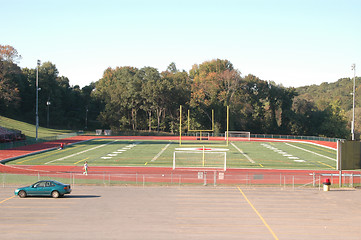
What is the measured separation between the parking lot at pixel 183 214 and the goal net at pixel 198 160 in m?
14.2

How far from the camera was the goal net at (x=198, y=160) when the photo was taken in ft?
154

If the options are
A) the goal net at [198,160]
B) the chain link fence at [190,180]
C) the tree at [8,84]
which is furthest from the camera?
the tree at [8,84]

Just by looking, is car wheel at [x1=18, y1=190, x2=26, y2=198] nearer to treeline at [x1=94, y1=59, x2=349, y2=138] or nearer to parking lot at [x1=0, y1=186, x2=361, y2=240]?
parking lot at [x1=0, y1=186, x2=361, y2=240]

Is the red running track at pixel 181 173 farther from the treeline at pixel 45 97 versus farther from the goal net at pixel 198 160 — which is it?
the treeline at pixel 45 97

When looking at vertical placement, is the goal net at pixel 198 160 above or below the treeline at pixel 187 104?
below

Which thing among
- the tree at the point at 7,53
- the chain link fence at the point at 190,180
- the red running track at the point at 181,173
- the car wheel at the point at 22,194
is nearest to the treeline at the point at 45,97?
the tree at the point at 7,53

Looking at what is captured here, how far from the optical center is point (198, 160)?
52.4m

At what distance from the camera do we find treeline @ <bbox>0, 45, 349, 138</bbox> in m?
117

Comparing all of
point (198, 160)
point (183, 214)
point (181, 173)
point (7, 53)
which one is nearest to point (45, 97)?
point (7, 53)

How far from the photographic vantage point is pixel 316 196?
29.9 m

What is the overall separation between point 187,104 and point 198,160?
67460 mm

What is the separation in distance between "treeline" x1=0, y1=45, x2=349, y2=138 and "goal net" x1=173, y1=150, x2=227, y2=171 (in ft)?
176

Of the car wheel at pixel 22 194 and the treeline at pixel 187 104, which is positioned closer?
the car wheel at pixel 22 194

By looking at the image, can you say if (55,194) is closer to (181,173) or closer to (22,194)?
(22,194)
